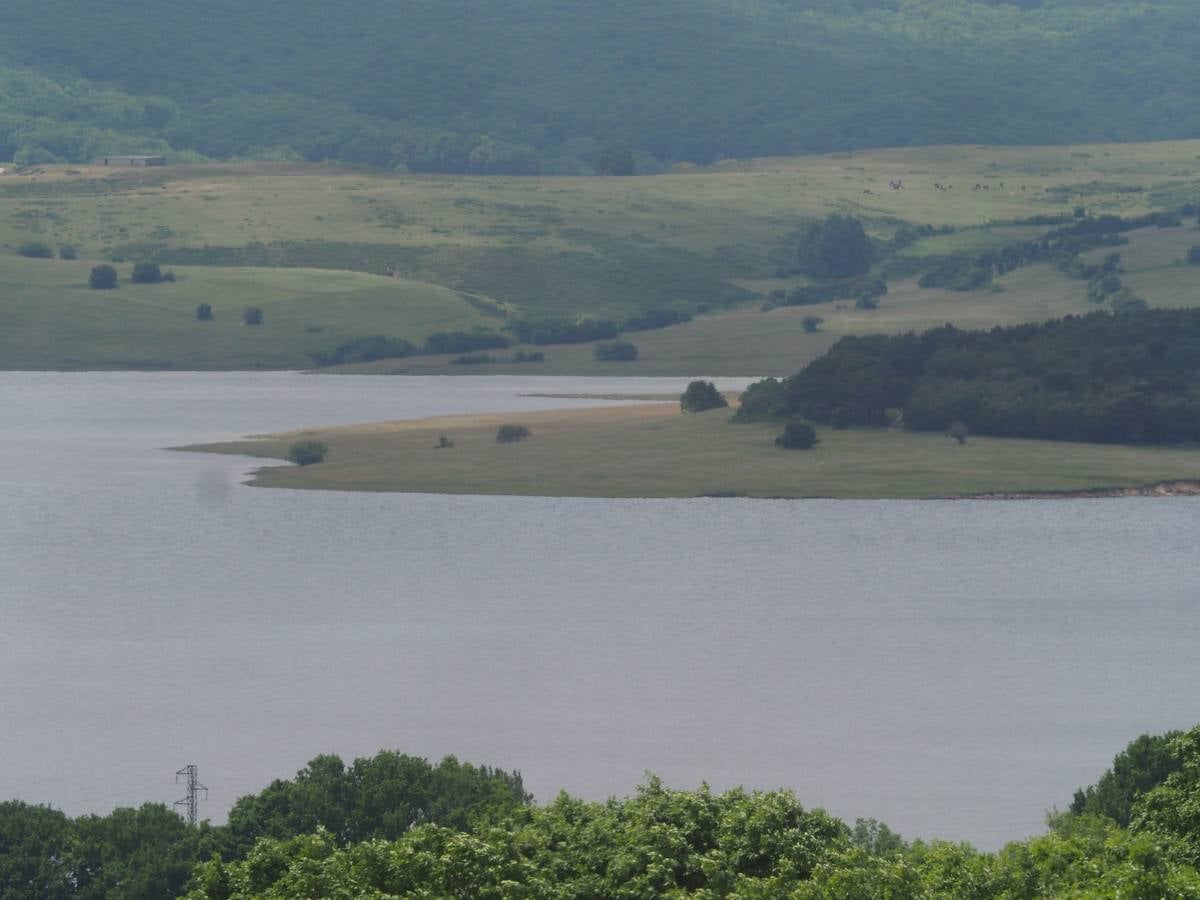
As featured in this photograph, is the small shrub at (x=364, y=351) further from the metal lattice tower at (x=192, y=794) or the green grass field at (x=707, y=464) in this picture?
the metal lattice tower at (x=192, y=794)

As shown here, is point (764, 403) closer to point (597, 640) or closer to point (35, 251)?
point (597, 640)

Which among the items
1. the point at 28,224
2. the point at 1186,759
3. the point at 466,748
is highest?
the point at 28,224

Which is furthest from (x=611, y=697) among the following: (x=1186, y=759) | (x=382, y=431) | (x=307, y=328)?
(x=307, y=328)

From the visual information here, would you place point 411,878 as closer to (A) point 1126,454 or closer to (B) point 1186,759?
(B) point 1186,759

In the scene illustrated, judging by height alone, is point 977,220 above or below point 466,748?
above

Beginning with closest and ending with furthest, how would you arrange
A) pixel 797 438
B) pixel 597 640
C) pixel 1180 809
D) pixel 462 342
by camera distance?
pixel 1180 809, pixel 597 640, pixel 797 438, pixel 462 342

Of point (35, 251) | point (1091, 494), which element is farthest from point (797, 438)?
point (35, 251)

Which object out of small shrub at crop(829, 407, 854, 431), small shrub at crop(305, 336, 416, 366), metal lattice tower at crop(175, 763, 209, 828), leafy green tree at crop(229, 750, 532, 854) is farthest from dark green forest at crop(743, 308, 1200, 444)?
leafy green tree at crop(229, 750, 532, 854)
